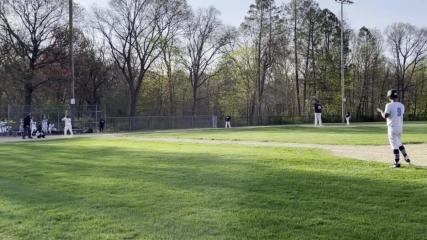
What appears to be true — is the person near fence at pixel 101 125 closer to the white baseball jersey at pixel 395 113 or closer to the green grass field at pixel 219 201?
the green grass field at pixel 219 201

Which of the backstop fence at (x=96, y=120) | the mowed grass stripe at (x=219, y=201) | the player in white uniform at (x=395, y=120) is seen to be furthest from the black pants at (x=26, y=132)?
the player in white uniform at (x=395, y=120)

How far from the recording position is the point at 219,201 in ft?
29.6

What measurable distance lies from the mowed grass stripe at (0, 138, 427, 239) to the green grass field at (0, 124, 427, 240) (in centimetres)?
2

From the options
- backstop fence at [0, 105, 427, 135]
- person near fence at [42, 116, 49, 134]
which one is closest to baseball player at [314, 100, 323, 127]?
backstop fence at [0, 105, 427, 135]

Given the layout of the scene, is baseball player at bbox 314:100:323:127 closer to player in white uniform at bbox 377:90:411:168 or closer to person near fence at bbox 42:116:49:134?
person near fence at bbox 42:116:49:134

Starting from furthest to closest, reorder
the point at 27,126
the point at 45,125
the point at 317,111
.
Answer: the point at 45,125 < the point at 317,111 < the point at 27,126

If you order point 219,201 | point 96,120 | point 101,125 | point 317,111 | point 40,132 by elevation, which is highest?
point 317,111

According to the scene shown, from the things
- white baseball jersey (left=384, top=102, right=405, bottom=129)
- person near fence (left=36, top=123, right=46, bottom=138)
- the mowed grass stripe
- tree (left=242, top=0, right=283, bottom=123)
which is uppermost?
tree (left=242, top=0, right=283, bottom=123)

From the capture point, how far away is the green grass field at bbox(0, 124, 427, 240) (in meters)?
7.25

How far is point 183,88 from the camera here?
271 feet

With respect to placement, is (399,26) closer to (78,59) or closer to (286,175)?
(78,59)

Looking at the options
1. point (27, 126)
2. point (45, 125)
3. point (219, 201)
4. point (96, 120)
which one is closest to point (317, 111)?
point (27, 126)

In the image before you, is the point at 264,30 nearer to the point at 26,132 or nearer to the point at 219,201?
the point at 26,132

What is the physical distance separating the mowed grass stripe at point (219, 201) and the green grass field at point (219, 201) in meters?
0.02
